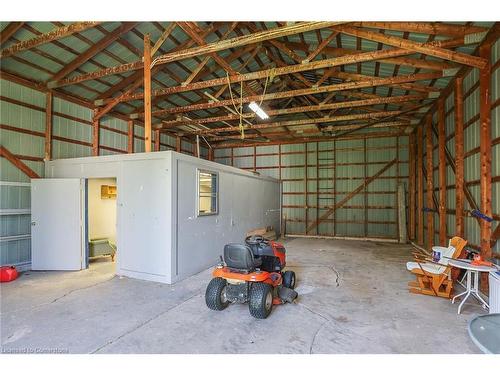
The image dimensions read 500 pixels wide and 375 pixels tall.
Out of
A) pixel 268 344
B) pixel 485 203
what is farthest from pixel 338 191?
pixel 268 344

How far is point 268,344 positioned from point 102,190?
697 cm

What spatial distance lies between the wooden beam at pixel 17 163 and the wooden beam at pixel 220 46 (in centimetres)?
194

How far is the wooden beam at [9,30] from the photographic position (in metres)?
5.03

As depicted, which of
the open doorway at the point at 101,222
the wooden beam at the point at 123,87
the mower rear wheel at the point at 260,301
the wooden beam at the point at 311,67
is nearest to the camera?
the mower rear wheel at the point at 260,301

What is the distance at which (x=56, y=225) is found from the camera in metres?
6.04

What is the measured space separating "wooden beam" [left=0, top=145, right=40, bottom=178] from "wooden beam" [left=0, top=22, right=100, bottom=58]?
1.90m

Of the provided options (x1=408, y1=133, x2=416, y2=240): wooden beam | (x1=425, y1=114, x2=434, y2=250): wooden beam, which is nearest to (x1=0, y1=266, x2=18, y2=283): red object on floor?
(x1=425, y1=114, x2=434, y2=250): wooden beam

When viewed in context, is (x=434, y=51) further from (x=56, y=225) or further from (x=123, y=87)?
(x=56, y=225)

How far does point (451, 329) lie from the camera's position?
3.30 meters

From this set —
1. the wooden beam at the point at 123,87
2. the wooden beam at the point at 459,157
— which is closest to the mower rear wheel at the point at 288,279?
the wooden beam at the point at 459,157

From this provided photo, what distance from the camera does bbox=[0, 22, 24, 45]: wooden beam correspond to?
16.5 ft

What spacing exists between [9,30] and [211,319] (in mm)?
6251

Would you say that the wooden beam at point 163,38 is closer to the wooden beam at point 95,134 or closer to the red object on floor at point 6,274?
the wooden beam at point 95,134

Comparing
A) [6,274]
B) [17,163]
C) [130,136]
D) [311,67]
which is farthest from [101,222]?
[311,67]
